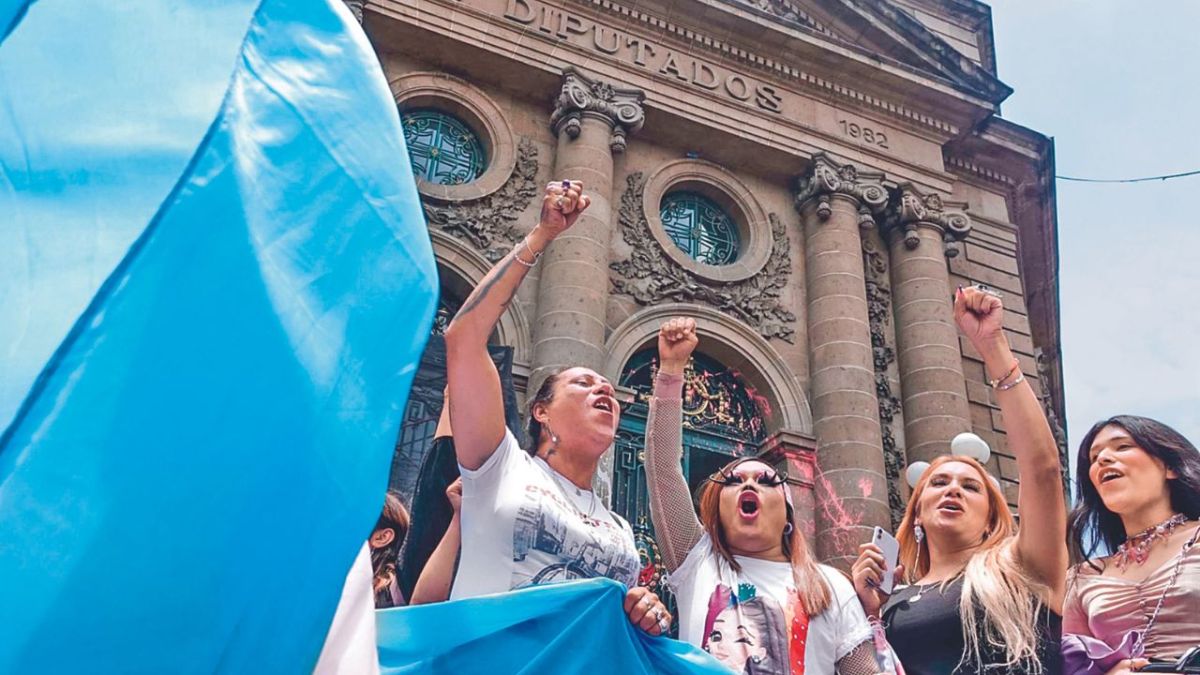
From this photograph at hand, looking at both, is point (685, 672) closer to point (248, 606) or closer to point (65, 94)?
point (248, 606)

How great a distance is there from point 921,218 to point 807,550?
10299 millimetres

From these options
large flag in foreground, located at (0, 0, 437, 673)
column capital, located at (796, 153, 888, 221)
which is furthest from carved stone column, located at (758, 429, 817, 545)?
large flag in foreground, located at (0, 0, 437, 673)

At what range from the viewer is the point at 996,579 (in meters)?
2.87

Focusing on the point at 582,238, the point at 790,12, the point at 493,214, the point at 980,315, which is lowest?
the point at 980,315

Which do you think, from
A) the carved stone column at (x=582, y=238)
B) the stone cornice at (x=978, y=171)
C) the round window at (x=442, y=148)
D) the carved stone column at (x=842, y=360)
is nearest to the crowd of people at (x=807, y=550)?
the carved stone column at (x=582, y=238)

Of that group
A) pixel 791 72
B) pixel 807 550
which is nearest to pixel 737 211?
pixel 791 72

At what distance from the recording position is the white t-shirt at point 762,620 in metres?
2.82

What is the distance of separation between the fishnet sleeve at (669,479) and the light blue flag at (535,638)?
0.71 metres

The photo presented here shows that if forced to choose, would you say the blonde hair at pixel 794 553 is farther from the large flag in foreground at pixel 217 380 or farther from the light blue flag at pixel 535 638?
the large flag in foreground at pixel 217 380

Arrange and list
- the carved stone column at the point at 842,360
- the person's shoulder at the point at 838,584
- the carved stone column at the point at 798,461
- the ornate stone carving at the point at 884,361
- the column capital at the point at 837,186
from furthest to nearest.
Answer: the column capital at the point at 837,186
the ornate stone carving at the point at 884,361
the carved stone column at the point at 798,461
the carved stone column at the point at 842,360
the person's shoulder at the point at 838,584

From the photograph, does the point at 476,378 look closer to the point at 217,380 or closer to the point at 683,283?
the point at 217,380

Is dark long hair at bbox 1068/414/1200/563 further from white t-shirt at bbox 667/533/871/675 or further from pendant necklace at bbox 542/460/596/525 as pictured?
pendant necklace at bbox 542/460/596/525

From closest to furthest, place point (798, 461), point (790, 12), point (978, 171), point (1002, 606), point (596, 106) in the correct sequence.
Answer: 1. point (1002, 606)
2. point (798, 461)
3. point (596, 106)
4. point (790, 12)
5. point (978, 171)

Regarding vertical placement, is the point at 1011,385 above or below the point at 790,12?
below
